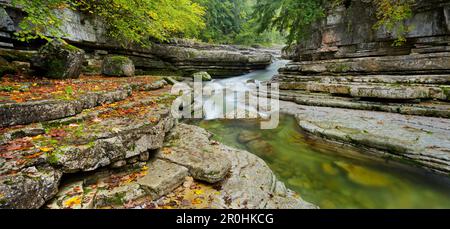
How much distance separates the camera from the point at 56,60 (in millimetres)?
5887

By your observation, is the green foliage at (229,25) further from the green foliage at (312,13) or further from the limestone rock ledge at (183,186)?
the limestone rock ledge at (183,186)

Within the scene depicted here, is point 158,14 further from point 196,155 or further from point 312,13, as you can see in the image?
point 196,155

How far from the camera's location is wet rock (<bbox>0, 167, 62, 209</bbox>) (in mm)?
1944

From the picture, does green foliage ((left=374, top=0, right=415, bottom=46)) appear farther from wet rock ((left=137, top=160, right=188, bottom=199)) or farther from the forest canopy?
wet rock ((left=137, top=160, right=188, bottom=199))

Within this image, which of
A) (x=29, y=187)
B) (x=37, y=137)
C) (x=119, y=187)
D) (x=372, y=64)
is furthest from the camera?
(x=372, y=64)

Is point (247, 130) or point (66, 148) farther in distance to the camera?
point (247, 130)

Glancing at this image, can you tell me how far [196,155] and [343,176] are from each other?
3.13 meters

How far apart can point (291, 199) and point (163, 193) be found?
1.96 m

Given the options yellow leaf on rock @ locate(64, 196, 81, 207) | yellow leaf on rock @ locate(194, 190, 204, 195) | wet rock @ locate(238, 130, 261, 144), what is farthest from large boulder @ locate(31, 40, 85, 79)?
yellow leaf on rock @ locate(194, 190, 204, 195)

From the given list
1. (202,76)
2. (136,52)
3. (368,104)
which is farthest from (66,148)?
(202,76)

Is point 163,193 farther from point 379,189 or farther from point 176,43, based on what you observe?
point 176,43

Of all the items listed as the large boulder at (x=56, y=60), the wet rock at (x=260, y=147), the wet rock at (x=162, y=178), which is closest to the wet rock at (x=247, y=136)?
the wet rock at (x=260, y=147)

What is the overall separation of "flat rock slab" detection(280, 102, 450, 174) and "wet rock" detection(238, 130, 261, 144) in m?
1.39
